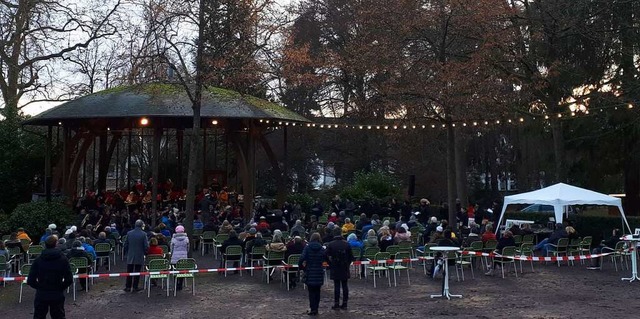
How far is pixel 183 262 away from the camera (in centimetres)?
1376

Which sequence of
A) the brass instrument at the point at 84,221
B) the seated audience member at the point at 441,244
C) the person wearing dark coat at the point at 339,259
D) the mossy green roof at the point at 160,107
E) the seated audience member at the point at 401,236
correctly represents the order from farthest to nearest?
the mossy green roof at the point at 160,107, the brass instrument at the point at 84,221, the seated audience member at the point at 401,236, the seated audience member at the point at 441,244, the person wearing dark coat at the point at 339,259

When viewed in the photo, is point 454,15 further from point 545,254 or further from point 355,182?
point 355,182

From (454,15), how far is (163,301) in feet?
44.7

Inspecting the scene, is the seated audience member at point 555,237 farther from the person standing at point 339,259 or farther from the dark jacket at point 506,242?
the person standing at point 339,259

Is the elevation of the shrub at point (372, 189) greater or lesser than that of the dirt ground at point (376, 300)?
greater

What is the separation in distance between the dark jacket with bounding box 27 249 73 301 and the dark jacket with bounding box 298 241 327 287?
3903 mm

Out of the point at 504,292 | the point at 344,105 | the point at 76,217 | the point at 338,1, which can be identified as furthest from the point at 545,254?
the point at 338,1

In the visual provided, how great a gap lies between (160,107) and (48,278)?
16.5 metres

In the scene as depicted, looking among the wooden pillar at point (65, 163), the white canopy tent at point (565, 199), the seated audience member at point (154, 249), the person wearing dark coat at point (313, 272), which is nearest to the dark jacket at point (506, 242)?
the white canopy tent at point (565, 199)

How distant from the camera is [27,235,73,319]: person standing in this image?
31.9 ft

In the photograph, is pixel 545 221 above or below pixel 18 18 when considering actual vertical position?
below

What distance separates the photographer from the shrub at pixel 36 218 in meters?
24.1

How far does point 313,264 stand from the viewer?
11867 millimetres

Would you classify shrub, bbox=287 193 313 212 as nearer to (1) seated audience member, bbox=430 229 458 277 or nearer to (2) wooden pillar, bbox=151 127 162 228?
(2) wooden pillar, bbox=151 127 162 228
